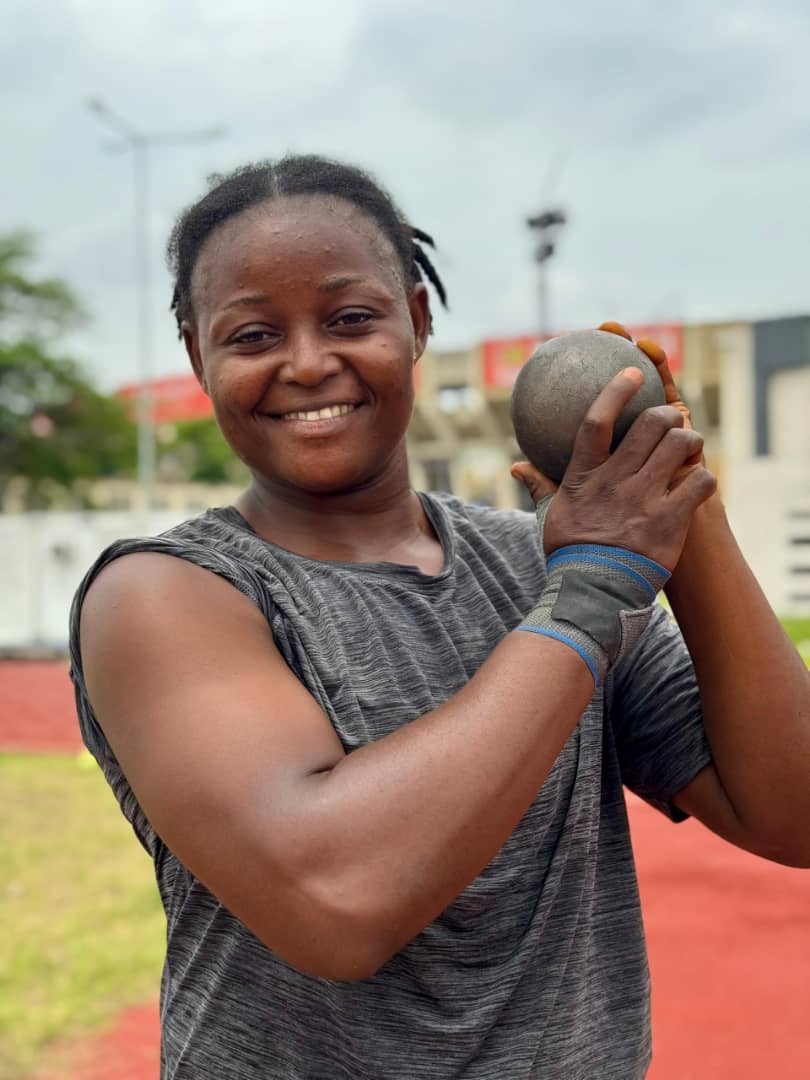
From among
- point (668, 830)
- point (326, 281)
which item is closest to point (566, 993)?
point (326, 281)

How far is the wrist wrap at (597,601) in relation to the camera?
4.55 ft

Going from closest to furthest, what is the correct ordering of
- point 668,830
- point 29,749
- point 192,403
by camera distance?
1. point 668,830
2. point 29,749
3. point 192,403

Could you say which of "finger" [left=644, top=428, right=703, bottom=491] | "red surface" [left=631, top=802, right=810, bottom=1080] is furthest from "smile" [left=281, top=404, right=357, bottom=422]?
"red surface" [left=631, top=802, right=810, bottom=1080]

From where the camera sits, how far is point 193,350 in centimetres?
Result: 199

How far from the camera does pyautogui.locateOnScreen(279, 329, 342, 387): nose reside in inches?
67.7

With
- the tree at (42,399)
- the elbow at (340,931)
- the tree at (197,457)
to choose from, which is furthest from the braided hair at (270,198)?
the tree at (197,457)

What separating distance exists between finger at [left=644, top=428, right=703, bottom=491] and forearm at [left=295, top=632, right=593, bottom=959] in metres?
0.27

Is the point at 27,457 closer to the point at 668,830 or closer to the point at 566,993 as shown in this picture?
the point at 668,830

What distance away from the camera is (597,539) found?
1.45 meters

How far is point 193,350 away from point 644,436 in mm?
897

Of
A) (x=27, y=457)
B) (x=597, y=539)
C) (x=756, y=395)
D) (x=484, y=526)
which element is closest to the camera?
(x=597, y=539)

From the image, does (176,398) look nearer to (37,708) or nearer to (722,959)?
(37,708)

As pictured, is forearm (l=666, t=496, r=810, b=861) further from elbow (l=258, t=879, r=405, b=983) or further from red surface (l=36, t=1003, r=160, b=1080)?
red surface (l=36, t=1003, r=160, b=1080)

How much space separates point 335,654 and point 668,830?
520cm
